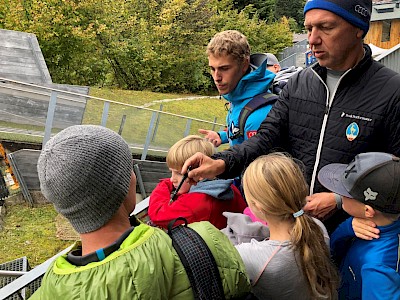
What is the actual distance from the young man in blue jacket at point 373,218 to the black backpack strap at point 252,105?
0.87 m

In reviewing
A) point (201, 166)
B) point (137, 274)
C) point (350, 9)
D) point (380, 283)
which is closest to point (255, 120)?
point (201, 166)

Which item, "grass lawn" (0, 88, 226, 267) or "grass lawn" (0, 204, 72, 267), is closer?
"grass lawn" (0, 204, 72, 267)

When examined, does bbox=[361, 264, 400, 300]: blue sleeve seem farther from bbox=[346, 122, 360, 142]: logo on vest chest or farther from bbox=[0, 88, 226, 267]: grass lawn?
bbox=[0, 88, 226, 267]: grass lawn

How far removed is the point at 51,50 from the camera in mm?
21219

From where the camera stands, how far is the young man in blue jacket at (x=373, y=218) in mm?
1859

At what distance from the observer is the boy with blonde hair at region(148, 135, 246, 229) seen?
2391 mm

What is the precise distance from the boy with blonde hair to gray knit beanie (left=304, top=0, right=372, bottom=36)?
3.08 ft

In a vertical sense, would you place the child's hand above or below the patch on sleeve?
below

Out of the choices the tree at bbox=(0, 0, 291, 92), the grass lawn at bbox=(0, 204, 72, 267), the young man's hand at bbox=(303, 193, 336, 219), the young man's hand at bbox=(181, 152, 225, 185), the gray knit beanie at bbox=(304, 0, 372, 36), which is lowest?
the grass lawn at bbox=(0, 204, 72, 267)

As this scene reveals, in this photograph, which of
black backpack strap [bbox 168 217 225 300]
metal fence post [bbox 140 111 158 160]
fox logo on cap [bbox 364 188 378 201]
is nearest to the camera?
black backpack strap [bbox 168 217 225 300]

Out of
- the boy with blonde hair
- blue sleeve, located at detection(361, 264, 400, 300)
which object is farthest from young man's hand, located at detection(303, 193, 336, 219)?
the boy with blonde hair

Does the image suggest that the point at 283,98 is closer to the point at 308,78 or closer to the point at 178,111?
the point at 308,78

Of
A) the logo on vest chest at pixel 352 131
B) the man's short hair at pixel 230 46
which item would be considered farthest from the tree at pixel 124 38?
the logo on vest chest at pixel 352 131

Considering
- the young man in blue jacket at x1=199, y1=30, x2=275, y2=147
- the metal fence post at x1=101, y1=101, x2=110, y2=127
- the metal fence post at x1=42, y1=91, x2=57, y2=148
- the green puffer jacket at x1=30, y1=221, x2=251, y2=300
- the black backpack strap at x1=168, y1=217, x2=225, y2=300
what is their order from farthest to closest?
1. the metal fence post at x1=101, y1=101, x2=110, y2=127
2. the metal fence post at x1=42, y1=91, x2=57, y2=148
3. the young man in blue jacket at x1=199, y1=30, x2=275, y2=147
4. the black backpack strap at x1=168, y1=217, x2=225, y2=300
5. the green puffer jacket at x1=30, y1=221, x2=251, y2=300
